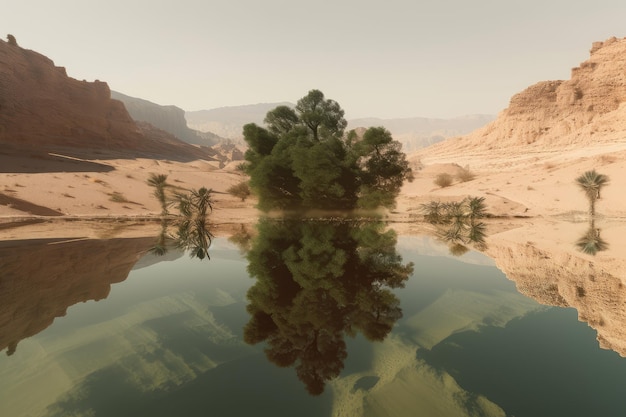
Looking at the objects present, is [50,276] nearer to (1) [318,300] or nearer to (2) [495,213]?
(1) [318,300]

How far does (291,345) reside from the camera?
8.09 metres

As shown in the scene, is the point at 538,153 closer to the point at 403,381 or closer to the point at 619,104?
the point at 619,104

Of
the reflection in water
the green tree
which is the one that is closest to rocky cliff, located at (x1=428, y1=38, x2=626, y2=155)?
the reflection in water

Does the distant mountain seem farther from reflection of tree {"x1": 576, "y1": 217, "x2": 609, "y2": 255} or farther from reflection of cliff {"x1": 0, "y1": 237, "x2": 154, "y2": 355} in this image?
reflection of tree {"x1": 576, "y1": 217, "x2": 609, "y2": 255}

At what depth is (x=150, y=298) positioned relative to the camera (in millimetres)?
12086

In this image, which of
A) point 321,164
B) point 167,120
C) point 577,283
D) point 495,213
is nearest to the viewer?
point 577,283

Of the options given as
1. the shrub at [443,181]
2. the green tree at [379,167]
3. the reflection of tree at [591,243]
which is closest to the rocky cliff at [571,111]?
the shrub at [443,181]

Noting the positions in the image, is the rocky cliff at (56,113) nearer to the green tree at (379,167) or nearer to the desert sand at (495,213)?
the desert sand at (495,213)

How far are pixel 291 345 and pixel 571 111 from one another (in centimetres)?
11733

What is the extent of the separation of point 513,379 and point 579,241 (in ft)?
60.8

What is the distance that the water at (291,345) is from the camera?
6059 millimetres

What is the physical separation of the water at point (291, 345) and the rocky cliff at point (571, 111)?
8922 cm

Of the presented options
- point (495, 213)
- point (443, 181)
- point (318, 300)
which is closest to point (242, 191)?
point (495, 213)

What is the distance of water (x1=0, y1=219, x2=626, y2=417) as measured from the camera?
6.06m
